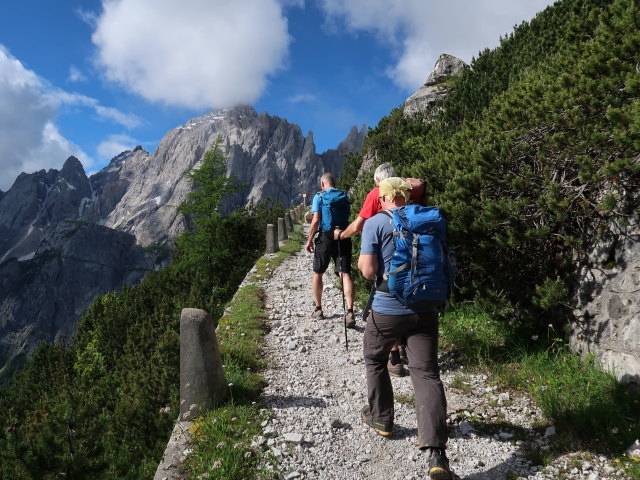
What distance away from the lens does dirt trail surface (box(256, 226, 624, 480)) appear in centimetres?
317

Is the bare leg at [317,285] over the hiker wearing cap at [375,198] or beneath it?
beneath

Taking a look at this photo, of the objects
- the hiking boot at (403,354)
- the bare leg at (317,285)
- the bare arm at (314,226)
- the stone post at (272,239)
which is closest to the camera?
the hiking boot at (403,354)

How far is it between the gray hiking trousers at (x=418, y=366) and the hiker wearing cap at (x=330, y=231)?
99.7 inches

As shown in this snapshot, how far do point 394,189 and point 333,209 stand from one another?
273cm

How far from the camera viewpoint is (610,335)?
3.84 m

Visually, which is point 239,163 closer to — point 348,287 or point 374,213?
point 348,287

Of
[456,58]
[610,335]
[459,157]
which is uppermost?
[456,58]

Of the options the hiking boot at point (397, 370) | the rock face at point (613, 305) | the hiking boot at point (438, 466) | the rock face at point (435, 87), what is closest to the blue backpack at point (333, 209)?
the hiking boot at point (397, 370)

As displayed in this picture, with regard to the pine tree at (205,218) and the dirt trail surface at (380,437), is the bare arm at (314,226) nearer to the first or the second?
the dirt trail surface at (380,437)

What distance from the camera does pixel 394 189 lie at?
3264 mm

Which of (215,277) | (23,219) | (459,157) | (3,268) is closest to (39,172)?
(23,219)

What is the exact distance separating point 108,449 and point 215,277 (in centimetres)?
1046

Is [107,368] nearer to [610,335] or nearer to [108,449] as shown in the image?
[108,449]

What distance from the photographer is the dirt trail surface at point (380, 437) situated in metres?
3.17
